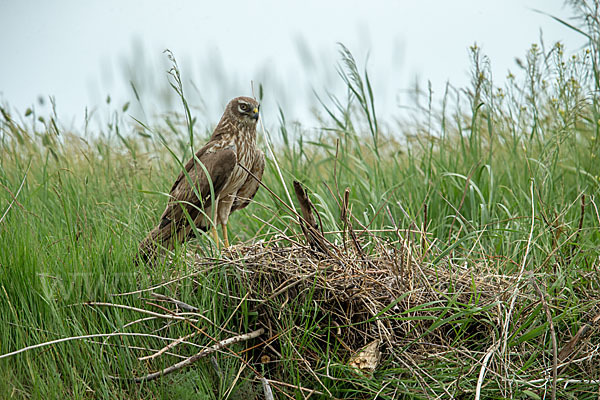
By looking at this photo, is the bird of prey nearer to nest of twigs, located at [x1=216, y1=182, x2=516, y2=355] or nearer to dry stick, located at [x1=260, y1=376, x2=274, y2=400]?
nest of twigs, located at [x1=216, y1=182, x2=516, y2=355]

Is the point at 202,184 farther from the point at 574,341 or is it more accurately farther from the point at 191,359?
the point at 574,341

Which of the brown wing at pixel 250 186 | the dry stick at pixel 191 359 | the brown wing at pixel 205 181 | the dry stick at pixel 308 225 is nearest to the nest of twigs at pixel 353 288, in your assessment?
the dry stick at pixel 308 225

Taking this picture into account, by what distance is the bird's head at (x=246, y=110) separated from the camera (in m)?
3.98

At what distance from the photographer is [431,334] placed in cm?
248

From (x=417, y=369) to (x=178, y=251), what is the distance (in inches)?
47.7

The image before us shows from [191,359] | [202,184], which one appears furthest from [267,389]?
[202,184]

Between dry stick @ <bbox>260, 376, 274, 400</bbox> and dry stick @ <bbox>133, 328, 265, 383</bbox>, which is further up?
→ dry stick @ <bbox>133, 328, 265, 383</bbox>

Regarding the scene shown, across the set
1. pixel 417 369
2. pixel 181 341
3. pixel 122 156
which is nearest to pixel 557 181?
pixel 417 369

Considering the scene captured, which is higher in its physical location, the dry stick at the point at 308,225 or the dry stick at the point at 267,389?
the dry stick at the point at 308,225

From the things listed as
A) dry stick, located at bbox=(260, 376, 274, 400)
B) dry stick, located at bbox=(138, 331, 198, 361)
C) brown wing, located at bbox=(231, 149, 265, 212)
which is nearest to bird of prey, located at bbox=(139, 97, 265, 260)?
brown wing, located at bbox=(231, 149, 265, 212)

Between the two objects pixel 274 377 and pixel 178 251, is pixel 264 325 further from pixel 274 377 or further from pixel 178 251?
pixel 178 251

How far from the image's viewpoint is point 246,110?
398cm

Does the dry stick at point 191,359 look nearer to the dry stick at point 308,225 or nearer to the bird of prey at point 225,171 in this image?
the dry stick at point 308,225

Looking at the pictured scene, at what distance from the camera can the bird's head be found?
3.98 m
